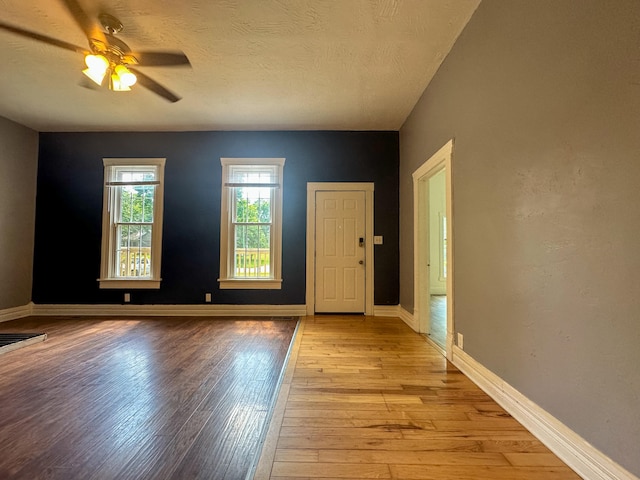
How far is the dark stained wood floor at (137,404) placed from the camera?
1448 millimetres

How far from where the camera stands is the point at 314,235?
4.84 m

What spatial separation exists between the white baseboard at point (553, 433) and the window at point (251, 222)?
3.28 m

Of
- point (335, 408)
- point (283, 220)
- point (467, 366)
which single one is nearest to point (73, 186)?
point (283, 220)

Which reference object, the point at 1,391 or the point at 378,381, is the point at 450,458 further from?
the point at 1,391

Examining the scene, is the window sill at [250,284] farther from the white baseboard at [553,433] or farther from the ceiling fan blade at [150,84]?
the white baseboard at [553,433]

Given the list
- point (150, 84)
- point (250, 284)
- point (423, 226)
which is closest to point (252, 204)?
point (250, 284)

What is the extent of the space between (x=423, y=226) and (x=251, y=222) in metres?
2.57

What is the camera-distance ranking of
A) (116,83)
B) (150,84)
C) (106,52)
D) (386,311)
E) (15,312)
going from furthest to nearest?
(386,311), (15,312), (150,84), (116,83), (106,52)

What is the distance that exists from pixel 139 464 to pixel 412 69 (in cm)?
370

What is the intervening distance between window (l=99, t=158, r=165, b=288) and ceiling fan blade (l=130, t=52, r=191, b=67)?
7.27 feet

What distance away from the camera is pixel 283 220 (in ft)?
15.9

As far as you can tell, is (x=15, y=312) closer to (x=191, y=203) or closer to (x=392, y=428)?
(x=191, y=203)

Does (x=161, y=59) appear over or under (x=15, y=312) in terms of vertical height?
over

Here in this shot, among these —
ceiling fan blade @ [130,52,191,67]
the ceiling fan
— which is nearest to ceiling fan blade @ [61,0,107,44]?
the ceiling fan
